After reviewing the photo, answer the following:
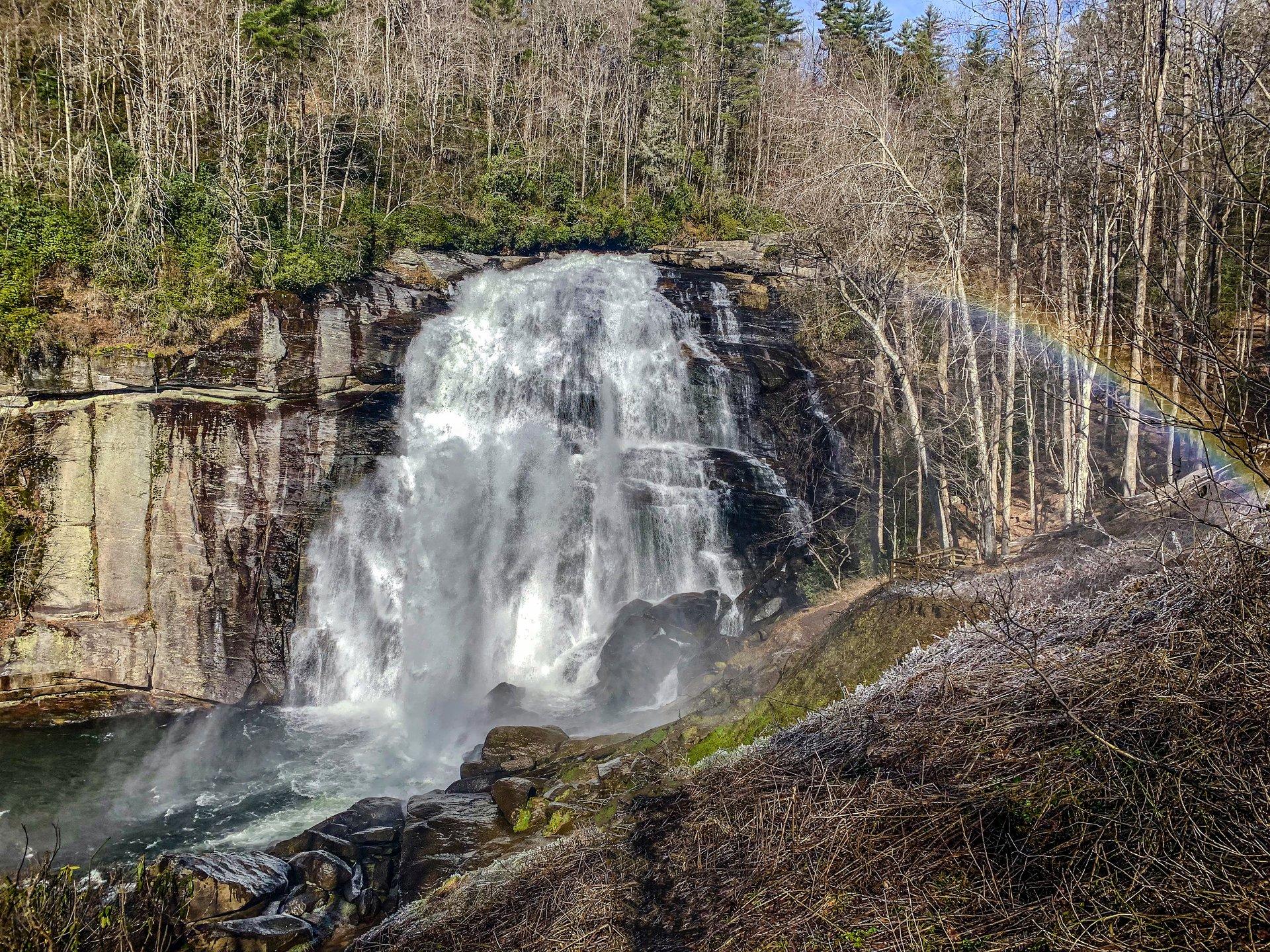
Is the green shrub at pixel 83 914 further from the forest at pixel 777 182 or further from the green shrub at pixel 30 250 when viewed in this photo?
the green shrub at pixel 30 250

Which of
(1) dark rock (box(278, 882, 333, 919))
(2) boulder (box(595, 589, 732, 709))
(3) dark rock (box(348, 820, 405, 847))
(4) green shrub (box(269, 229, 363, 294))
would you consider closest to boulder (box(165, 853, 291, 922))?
(1) dark rock (box(278, 882, 333, 919))

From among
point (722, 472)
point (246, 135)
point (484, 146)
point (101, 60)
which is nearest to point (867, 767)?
point (722, 472)

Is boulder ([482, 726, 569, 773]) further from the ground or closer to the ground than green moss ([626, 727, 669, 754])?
closer to the ground

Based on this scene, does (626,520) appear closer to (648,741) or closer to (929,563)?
(648,741)

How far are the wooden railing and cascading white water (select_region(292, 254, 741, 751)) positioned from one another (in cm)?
635

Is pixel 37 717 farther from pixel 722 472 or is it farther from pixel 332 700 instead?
pixel 722 472

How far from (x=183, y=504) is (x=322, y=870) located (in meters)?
10.8

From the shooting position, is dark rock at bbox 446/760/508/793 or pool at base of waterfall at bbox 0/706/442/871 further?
pool at base of waterfall at bbox 0/706/442/871

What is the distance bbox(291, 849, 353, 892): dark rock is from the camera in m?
8.69

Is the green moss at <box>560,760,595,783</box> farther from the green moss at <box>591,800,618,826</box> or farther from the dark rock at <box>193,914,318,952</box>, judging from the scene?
the dark rock at <box>193,914,318,952</box>

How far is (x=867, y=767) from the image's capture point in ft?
14.0

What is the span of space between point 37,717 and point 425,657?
8175 mm

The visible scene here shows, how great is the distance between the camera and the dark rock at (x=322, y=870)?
8.69 metres

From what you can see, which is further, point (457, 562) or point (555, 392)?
point (555, 392)
